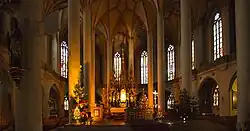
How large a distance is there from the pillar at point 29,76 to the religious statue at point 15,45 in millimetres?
210

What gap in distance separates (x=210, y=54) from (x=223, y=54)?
3045 millimetres

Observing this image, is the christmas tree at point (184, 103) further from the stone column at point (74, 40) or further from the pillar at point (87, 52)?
the pillar at point (87, 52)

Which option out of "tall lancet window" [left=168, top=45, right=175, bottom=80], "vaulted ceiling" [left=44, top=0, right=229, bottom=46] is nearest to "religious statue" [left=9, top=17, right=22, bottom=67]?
"vaulted ceiling" [left=44, top=0, right=229, bottom=46]

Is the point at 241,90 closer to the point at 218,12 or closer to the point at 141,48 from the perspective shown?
the point at 218,12

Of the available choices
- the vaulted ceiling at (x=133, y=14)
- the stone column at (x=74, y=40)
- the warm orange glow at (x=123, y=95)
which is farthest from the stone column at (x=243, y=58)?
the warm orange glow at (x=123, y=95)

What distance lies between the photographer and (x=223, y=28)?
28.0m

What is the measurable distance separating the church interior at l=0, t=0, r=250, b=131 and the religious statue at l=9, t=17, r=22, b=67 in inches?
1.0

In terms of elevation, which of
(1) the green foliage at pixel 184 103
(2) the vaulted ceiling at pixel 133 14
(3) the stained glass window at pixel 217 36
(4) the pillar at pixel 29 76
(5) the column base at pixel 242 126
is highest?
(2) the vaulted ceiling at pixel 133 14

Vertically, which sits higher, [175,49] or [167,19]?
[167,19]

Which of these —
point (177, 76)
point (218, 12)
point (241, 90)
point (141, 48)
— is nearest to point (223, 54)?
point (218, 12)

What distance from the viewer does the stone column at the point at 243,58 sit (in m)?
14.3

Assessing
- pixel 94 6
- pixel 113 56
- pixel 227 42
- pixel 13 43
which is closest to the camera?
pixel 13 43

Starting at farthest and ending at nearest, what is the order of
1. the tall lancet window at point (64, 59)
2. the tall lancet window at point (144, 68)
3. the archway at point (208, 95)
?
the tall lancet window at point (144, 68) < the tall lancet window at point (64, 59) < the archway at point (208, 95)

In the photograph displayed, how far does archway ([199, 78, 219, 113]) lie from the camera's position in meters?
31.1
